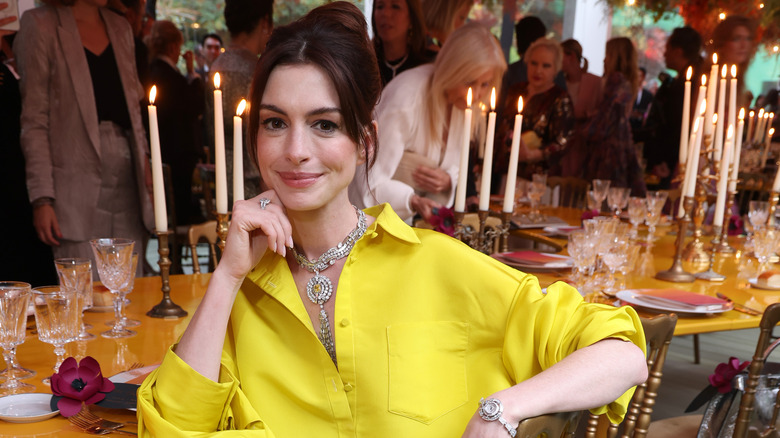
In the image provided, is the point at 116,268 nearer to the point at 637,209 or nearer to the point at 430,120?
the point at 430,120

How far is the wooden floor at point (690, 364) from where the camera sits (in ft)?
12.7

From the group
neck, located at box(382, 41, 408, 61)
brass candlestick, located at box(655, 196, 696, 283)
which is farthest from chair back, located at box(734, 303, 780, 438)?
neck, located at box(382, 41, 408, 61)

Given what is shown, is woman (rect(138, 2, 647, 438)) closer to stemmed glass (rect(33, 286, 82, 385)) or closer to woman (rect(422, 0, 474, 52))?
stemmed glass (rect(33, 286, 82, 385))

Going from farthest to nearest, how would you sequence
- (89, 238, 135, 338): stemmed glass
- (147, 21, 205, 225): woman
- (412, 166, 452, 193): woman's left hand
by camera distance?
1. (147, 21, 205, 225): woman
2. (412, 166, 452, 193): woman's left hand
3. (89, 238, 135, 338): stemmed glass

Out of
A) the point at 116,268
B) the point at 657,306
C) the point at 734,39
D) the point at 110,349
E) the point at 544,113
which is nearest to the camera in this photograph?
the point at 110,349

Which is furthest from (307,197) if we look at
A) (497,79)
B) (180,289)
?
(497,79)

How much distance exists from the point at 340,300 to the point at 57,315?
0.62 metres

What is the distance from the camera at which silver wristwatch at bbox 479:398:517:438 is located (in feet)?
3.76

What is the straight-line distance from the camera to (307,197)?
1.42m

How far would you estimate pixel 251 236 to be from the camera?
1429 millimetres

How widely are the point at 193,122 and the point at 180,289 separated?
→ 3.74 metres

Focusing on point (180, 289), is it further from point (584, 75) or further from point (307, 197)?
point (584, 75)

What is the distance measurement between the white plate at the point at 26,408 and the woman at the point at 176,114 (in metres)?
4.06

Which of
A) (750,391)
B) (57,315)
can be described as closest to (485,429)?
(57,315)
